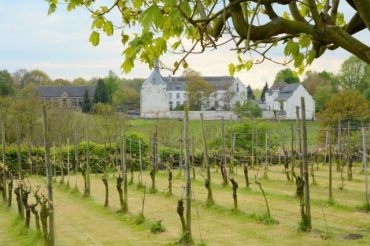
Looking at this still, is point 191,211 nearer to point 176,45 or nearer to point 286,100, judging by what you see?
point 176,45

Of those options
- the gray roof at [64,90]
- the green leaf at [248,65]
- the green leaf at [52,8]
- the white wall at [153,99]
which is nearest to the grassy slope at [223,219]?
the green leaf at [248,65]

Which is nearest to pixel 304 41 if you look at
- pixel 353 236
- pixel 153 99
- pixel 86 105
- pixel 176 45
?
pixel 176 45

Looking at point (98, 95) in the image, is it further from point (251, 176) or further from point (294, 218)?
point (294, 218)

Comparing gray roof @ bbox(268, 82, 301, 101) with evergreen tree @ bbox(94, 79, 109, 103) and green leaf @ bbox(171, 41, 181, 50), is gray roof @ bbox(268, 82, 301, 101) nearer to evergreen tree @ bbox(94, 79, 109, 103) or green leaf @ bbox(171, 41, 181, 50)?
evergreen tree @ bbox(94, 79, 109, 103)

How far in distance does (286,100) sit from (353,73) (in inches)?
374

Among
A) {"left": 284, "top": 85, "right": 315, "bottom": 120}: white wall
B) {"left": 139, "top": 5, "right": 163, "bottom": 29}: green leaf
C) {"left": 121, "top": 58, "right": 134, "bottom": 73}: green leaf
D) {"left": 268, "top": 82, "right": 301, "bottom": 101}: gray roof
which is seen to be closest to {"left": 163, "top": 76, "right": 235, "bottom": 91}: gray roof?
{"left": 268, "top": 82, "right": 301, "bottom": 101}: gray roof

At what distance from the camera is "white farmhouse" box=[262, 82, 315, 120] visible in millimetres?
60116

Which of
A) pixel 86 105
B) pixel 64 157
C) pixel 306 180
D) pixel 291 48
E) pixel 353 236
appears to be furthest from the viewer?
pixel 86 105

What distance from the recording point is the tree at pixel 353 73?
191 ft

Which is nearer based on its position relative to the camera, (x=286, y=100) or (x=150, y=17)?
(x=150, y=17)

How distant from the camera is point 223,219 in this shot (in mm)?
12023

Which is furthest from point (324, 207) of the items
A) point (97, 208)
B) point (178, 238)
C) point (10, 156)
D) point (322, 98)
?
point (322, 98)

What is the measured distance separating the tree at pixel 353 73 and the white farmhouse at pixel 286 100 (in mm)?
4371

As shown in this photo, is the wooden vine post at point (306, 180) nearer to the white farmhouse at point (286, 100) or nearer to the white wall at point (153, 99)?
the white farmhouse at point (286, 100)
